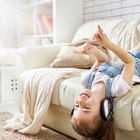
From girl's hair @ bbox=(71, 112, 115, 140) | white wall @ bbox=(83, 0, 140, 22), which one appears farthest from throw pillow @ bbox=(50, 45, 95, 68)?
girl's hair @ bbox=(71, 112, 115, 140)

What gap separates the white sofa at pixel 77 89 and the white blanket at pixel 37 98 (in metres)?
0.05

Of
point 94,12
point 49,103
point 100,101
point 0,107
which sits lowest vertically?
point 0,107

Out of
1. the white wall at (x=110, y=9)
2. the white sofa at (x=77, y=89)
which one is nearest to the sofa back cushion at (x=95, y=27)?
the white sofa at (x=77, y=89)

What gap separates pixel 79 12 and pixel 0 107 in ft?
3.94

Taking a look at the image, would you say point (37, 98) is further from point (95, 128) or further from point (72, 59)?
point (95, 128)

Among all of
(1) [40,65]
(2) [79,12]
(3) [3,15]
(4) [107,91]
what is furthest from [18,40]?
(4) [107,91]

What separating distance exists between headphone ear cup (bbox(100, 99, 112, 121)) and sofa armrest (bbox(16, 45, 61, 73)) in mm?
929

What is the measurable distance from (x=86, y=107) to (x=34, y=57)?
3.06 ft

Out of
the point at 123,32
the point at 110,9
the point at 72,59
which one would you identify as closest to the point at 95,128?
the point at 72,59

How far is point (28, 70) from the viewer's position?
1856mm

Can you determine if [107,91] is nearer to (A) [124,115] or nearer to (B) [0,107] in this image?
(A) [124,115]

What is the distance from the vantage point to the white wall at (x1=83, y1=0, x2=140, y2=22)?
83.7 inches

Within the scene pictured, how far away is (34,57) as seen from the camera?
193 centimetres

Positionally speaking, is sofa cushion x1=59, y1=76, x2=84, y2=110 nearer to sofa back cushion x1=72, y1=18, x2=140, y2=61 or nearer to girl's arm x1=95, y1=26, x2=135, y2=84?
girl's arm x1=95, y1=26, x2=135, y2=84
